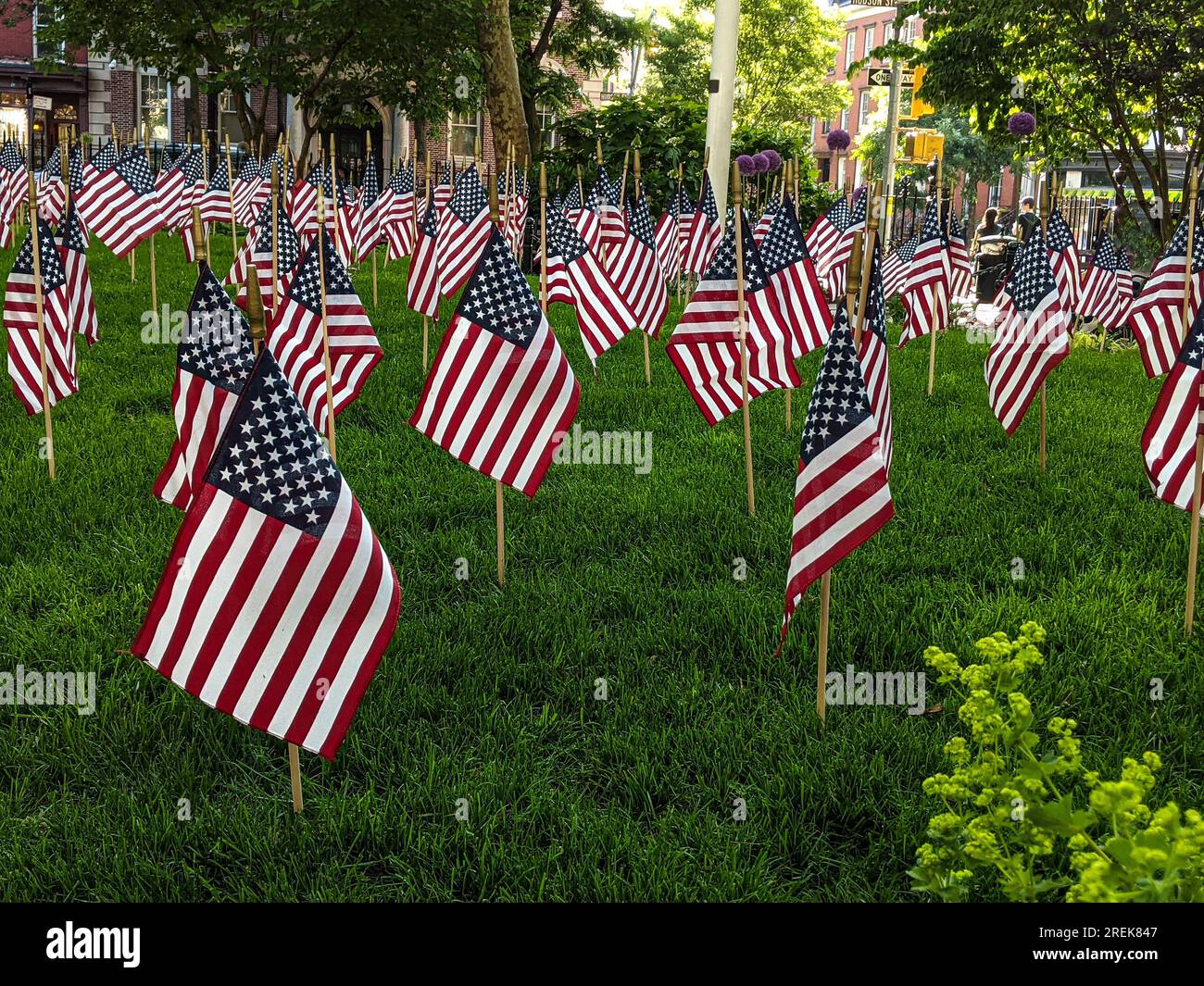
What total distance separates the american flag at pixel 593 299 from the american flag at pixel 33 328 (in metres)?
3.92

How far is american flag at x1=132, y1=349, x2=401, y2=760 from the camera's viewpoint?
12.2ft

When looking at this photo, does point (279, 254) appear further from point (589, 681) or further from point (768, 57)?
point (768, 57)

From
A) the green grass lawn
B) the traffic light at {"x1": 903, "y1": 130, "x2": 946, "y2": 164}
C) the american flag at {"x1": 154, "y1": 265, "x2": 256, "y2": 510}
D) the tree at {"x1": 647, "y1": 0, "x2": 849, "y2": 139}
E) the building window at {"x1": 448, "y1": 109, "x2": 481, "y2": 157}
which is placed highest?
the tree at {"x1": 647, "y1": 0, "x2": 849, "y2": 139}

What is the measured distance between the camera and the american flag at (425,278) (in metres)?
11.9

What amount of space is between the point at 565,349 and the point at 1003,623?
771 centimetres

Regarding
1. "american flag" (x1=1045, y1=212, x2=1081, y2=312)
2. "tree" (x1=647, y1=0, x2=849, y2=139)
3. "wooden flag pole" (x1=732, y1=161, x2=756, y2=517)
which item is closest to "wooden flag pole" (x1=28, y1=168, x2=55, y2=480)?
"wooden flag pole" (x1=732, y1=161, x2=756, y2=517)

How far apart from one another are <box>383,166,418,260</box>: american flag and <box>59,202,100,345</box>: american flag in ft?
21.6

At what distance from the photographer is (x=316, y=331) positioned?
7.37 metres

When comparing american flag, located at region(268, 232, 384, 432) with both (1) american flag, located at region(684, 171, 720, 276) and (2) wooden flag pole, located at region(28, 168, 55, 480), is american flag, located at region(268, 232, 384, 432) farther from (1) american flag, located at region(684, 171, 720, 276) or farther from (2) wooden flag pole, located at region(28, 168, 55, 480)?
(1) american flag, located at region(684, 171, 720, 276)

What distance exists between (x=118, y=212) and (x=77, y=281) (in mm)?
4718

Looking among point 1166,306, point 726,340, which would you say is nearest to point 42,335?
point 726,340

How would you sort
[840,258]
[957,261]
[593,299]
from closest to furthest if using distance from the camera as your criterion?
[593,299] < [957,261] < [840,258]

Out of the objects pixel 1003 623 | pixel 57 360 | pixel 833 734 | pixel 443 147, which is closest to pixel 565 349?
pixel 57 360

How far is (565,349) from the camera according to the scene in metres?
12.7
